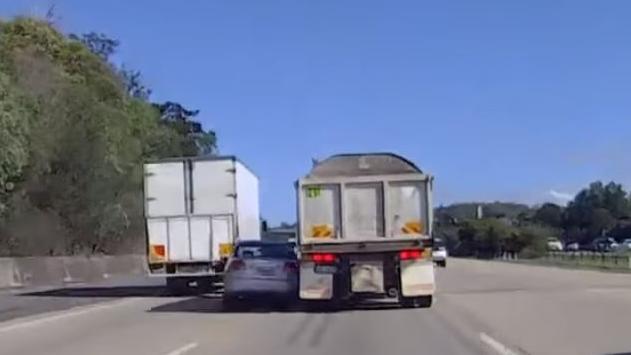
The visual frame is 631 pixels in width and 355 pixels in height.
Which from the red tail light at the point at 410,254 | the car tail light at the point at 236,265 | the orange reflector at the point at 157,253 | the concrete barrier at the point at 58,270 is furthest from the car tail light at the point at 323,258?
the concrete barrier at the point at 58,270

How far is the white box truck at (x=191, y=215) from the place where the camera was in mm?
31109

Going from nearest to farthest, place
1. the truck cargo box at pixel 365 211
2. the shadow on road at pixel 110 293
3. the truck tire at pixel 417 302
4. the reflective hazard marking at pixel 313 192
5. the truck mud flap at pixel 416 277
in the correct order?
the truck mud flap at pixel 416 277, the truck cargo box at pixel 365 211, the reflective hazard marking at pixel 313 192, the truck tire at pixel 417 302, the shadow on road at pixel 110 293

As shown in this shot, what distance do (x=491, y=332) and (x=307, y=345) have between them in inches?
145

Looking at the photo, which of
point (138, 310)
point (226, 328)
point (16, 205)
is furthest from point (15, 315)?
point (16, 205)

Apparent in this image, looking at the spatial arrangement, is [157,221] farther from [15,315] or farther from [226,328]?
[226,328]

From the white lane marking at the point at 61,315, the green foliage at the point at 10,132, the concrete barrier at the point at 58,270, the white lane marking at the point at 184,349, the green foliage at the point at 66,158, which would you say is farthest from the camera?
the green foliage at the point at 66,158

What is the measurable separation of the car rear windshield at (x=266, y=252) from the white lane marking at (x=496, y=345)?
8392mm

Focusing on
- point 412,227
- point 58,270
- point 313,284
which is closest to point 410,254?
point 412,227

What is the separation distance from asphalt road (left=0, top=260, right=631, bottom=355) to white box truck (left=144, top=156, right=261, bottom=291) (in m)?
1.10

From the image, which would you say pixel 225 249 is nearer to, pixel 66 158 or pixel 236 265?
pixel 236 265

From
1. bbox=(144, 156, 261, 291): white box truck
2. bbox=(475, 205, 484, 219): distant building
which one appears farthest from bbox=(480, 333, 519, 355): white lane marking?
bbox=(475, 205, 484, 219): distant building

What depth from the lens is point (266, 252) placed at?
86.0 feet

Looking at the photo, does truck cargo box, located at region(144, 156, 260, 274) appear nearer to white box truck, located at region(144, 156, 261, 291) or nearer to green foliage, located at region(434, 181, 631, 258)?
white box truck, located at region(144, 156, 261, 291)

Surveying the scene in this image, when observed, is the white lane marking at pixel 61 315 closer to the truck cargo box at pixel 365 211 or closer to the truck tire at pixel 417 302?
the truck cargo box at pixel 365 211
